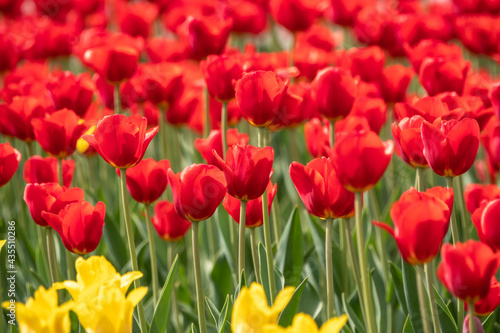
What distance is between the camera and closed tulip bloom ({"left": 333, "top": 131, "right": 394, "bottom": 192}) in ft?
2.97

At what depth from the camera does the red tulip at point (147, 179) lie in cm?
131

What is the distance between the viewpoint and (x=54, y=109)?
1668 mm

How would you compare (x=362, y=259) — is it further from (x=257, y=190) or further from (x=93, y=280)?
(x=93, y=280)

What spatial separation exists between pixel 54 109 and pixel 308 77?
2.69ft

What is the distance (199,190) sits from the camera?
1072mm

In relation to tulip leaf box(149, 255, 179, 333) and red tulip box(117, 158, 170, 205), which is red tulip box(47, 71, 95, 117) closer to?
red tulip box(117, 158, 170, 205)

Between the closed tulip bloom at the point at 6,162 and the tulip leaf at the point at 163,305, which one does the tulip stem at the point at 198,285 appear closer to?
the tulip leaf at the point at 163,305

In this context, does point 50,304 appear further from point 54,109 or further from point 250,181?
point 54,109

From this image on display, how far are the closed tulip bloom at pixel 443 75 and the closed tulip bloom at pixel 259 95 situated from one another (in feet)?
1.69

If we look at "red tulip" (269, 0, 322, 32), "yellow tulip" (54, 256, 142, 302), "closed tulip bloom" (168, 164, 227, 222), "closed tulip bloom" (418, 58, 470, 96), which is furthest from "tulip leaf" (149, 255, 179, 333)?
"red tulip" (269, 0, 322, 32)

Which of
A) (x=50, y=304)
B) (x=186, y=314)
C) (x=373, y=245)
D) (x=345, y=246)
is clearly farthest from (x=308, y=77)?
(x=50, y=304)

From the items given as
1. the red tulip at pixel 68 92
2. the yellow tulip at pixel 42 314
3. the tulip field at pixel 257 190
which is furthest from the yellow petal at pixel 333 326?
the red tulip at pixel 68 92

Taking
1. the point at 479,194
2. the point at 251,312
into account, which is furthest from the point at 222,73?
the point at 251,312

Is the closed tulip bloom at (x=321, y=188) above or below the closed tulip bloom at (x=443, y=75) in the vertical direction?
below
